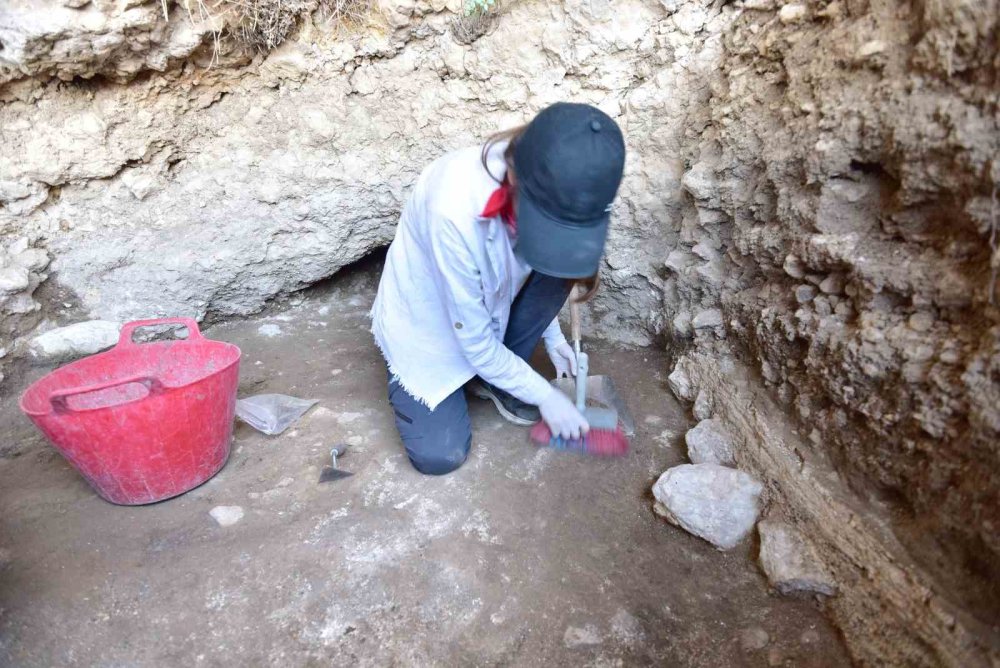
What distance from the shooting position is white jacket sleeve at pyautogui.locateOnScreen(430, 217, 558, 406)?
147 centimetres

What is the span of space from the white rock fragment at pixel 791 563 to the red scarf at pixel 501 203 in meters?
0.99

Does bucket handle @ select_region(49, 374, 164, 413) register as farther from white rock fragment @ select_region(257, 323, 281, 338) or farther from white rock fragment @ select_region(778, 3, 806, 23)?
white rock fragment @ select_region(778, 3, 806, 23)

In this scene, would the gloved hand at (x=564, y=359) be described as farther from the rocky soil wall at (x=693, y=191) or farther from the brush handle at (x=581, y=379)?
the rocky soil wall at (x=693, y=191)

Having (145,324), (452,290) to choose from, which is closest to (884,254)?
(452,290)

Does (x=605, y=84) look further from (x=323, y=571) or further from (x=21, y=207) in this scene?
(x=21, y=207)

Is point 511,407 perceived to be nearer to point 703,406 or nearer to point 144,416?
point 703,406

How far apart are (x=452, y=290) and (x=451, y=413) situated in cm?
52

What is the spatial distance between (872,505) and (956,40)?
3.28 ft

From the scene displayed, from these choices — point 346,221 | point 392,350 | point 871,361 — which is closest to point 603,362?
point 392,350

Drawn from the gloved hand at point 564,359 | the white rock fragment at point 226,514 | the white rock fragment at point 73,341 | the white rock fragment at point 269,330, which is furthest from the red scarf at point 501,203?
the white rock fragment at point 73,341

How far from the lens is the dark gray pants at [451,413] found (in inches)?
71.7

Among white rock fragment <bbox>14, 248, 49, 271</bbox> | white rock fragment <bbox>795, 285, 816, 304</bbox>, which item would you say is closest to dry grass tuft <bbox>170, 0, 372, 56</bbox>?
white rock fragment <bbox>14, 248, 49, 271</bbox>

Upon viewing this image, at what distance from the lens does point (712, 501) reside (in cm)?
159

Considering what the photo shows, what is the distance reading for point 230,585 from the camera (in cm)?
150
